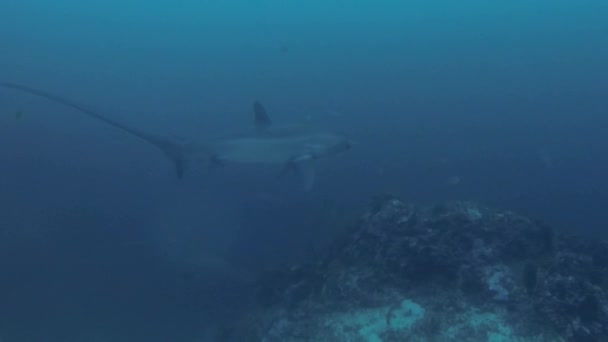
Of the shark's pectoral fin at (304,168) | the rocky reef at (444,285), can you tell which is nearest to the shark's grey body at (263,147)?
the shark's pectoral fin at (304,168)

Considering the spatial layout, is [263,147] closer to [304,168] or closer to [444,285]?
[304,168]

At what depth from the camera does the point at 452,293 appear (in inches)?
323

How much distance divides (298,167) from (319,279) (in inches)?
145

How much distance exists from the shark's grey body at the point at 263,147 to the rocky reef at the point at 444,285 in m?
2.81

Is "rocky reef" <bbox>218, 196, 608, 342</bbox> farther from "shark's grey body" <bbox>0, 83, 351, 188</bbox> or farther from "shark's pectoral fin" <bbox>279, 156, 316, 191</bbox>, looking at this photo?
"shark's grey body" <bbox>0, 83, 351, 188</bbox>

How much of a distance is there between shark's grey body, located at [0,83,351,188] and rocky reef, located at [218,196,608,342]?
2.81m

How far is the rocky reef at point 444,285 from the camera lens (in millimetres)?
7426

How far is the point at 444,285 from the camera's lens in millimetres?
8312

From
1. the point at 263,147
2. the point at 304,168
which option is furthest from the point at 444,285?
the point at 263,147

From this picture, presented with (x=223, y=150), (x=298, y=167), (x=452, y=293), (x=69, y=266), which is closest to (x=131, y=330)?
(x=69, y=266)

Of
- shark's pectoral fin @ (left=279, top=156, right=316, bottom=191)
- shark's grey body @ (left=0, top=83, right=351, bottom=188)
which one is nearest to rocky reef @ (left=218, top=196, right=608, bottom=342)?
shark's pectoral fin @ (left=279, top=156, right=316, bottom=191)

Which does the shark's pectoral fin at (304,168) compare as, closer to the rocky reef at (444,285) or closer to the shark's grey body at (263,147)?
the shark's grey body at (263,147)

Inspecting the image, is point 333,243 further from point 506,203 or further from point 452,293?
point 506,203

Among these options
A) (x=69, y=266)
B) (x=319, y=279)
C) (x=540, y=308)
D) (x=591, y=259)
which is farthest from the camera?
(x=69, y=266)
